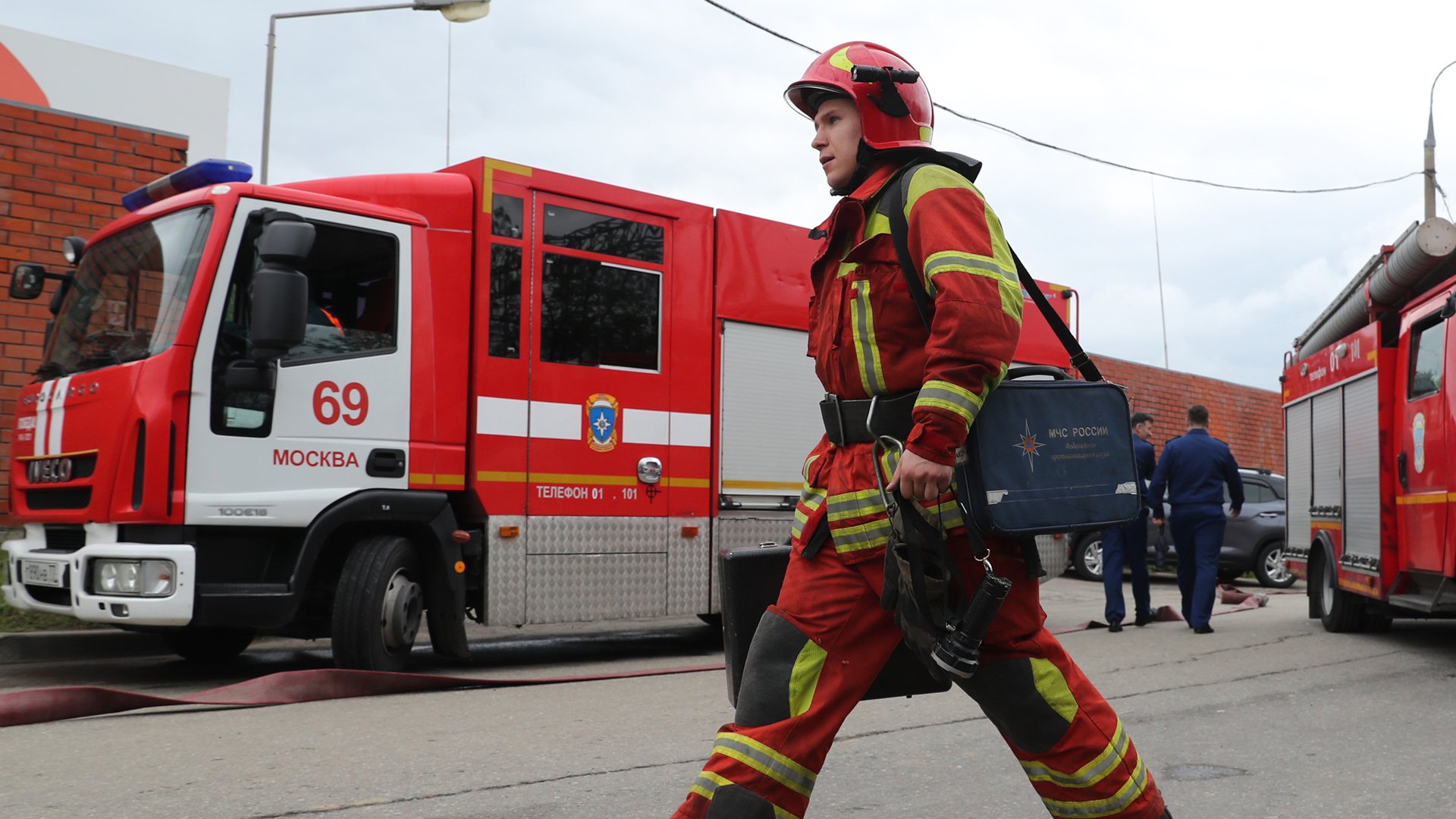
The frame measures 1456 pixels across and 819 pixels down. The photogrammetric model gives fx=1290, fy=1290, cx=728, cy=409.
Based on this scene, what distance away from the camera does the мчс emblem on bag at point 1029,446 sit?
8.95ft

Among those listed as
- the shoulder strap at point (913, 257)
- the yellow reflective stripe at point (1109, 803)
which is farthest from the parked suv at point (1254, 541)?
the yellow reflective stripe at point (1109, 803)

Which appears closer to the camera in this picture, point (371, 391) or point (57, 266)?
point (371, 391)

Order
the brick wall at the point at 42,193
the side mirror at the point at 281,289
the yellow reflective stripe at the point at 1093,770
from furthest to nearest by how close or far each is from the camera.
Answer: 1. the brick wall at the point at 42,193
2. the side mirror at the point at 281,289
3. the yellow reflective stripe at the point at 1093,770

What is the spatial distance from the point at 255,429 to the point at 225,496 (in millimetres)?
373

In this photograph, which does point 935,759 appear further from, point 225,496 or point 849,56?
point 225,496

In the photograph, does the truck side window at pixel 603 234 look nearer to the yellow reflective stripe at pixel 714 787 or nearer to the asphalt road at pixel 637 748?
the asphalt road at pixel 637 748

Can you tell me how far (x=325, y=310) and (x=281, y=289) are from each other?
552mm

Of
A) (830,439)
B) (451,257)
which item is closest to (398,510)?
(451,257)

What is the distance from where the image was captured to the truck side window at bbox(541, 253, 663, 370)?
7.79 m

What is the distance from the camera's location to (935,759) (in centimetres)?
479

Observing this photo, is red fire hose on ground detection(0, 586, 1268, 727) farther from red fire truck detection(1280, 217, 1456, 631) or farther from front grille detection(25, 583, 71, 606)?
red fire truck detection(1280, 217, 1456, 631)

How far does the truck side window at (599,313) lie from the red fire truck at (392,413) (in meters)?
0.02

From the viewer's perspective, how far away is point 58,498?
6.60 metres

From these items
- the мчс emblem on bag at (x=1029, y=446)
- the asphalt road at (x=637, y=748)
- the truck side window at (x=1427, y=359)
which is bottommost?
the asphalt road at (x=637, y=748)
